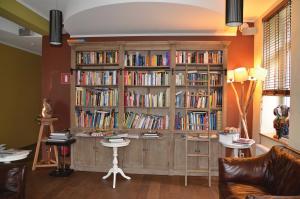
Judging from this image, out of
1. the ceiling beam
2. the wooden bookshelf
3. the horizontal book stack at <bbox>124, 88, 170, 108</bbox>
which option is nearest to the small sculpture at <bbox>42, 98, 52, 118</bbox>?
the wooden bookshelf

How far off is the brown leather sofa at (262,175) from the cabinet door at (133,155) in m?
2.06

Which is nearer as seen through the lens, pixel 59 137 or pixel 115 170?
pixel 115 170

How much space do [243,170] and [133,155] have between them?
2361mm

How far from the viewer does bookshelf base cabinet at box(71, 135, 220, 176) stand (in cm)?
509

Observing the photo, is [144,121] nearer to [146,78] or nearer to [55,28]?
[146,78]

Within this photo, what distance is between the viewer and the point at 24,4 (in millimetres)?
4719

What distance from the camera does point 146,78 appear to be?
5.26m

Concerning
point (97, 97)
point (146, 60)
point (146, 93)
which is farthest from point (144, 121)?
point (146, 60)

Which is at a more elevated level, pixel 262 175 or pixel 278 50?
pixel 278 50

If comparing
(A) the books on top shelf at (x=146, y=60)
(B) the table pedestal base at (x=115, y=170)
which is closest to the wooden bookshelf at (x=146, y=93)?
(A) the books on top shelf at (x=146, y=60)

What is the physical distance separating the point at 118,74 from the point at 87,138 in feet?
4.49

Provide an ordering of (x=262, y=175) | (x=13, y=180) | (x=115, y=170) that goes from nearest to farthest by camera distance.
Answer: (x=13, y=180), (x=262, y=175), (x=115, y=170)

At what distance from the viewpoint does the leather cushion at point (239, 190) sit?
112 inches

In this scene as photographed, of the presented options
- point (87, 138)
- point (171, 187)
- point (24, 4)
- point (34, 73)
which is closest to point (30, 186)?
point (87, 138)
